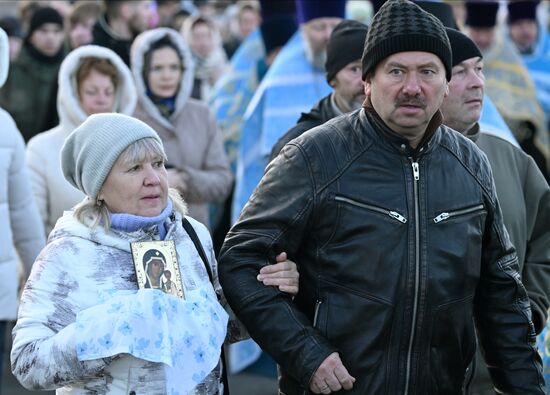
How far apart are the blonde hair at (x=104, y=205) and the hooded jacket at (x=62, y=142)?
7.23 ft

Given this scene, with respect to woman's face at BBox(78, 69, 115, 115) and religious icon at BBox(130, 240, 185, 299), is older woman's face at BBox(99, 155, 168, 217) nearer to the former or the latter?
religious icon at BBox(130, 240, 185, 299)

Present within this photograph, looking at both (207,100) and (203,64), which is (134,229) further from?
(203,64)

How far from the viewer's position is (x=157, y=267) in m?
4.08

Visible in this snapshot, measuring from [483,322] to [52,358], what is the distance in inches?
57.3

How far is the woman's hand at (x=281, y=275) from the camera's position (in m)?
4.05

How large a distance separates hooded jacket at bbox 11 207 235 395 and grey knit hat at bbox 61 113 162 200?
16 cm

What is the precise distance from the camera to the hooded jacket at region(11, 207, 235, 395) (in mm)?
3883

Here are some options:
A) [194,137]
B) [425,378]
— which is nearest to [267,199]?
[425,378]

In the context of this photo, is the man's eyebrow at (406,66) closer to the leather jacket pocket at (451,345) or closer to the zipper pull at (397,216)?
the zipper pull at (397,216)

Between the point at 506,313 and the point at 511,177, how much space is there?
905mm

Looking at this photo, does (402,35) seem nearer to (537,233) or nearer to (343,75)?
(537,233)

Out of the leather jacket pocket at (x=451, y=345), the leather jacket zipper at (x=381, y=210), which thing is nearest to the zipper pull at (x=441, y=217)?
the leather jacket zipper at (x=381, y=210)

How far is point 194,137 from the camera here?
7.68 meters

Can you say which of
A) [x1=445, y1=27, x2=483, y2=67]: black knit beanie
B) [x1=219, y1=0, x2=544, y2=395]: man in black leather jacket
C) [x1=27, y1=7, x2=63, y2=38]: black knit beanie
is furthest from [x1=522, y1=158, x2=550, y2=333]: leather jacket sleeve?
[x1=27, y1=7, x2=63, y2=38]: black knit beanie
